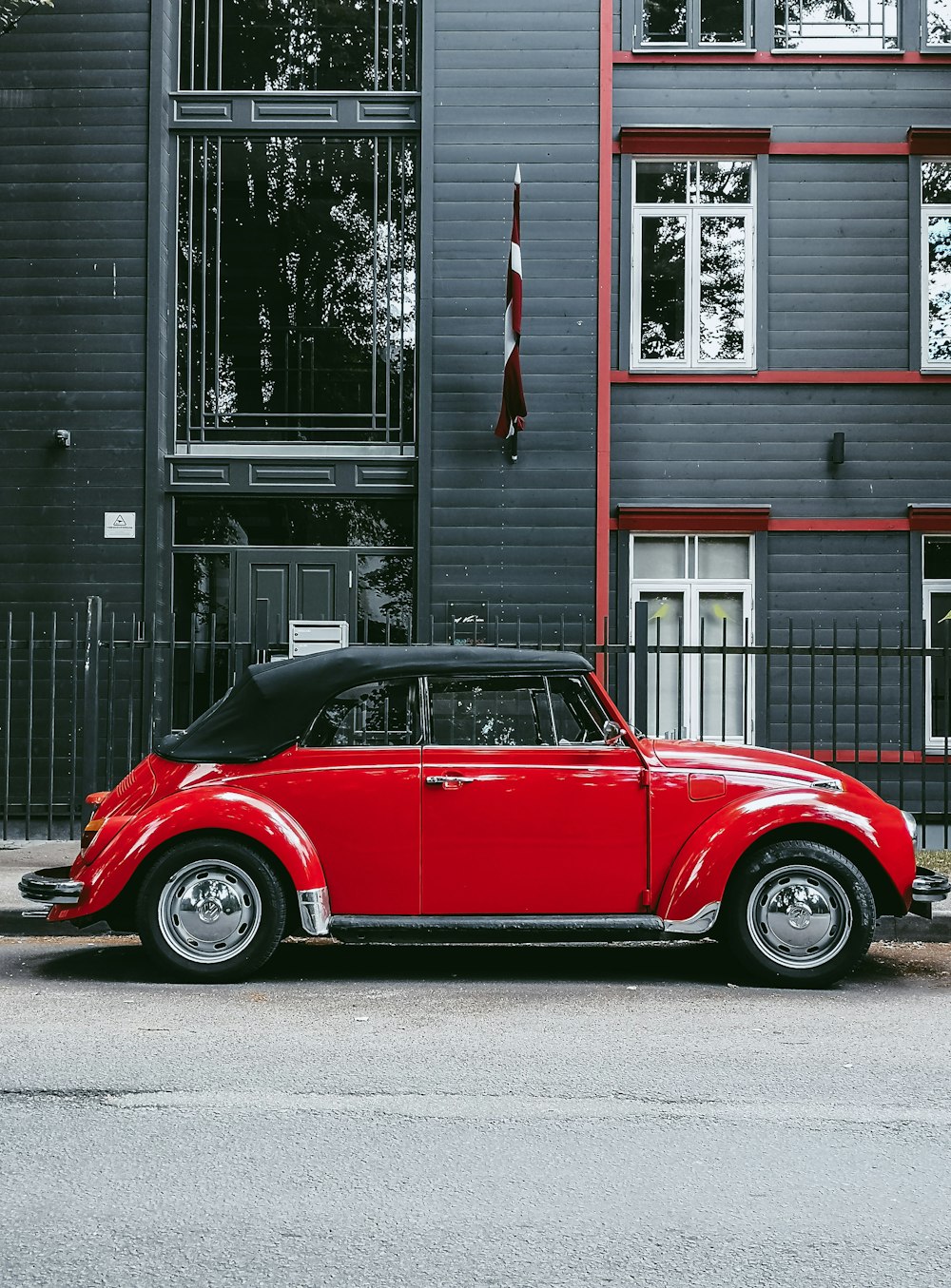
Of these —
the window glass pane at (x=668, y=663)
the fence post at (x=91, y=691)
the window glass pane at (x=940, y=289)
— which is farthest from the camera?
the window glass pane at (x=940, y=289)

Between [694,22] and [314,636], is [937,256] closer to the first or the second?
[694,22]

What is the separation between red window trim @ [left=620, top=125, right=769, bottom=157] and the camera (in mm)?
13516

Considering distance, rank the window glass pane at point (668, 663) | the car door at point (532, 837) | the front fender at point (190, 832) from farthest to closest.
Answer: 1. the window glass pane at point (668, 663)
2. the car door at point (532, 837)
3. the front fender at point (190, 832)

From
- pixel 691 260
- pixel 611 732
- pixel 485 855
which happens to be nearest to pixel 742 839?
pixel 611 732

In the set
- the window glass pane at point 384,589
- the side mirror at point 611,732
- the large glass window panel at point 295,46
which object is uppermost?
the large glass window panel at point 295,46

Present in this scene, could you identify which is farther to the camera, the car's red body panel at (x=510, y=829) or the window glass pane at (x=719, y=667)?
the window glass pane at (x=719, y=667)

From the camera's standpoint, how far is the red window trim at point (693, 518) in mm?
13289

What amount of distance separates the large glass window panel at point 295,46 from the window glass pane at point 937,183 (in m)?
5.38

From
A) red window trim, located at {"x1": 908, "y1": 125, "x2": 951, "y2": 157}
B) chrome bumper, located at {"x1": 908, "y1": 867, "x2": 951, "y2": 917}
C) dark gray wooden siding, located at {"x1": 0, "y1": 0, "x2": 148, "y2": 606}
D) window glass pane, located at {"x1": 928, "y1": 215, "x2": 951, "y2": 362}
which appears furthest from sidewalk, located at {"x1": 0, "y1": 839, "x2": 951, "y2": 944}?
red window trim, located at {"x1": 908, "y1": 125, "x2": 951, "y2": 157}

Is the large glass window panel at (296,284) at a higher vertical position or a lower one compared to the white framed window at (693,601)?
higher

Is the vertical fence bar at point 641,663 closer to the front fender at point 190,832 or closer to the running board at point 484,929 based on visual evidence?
the running board at point 484,929

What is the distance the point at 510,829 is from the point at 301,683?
1.31m

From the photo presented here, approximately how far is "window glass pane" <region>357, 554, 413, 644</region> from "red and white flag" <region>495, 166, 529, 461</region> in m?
1.76

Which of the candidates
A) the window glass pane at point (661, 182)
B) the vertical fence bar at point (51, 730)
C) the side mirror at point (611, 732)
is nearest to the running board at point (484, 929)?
the side mirror at point (611, 732)
